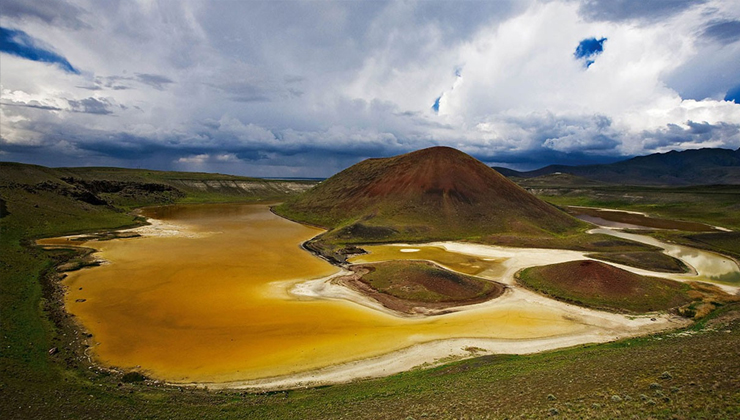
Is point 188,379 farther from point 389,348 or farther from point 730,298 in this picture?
point 730,298

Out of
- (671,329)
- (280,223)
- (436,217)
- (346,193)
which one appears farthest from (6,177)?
(671,329)

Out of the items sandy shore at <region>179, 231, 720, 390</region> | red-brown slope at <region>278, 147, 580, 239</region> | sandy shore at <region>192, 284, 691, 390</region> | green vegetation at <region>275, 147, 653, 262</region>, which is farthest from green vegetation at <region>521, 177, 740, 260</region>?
sandy shore at <region>192, 284, 691, 390</region>

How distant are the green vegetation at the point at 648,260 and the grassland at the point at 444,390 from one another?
26.6 meters

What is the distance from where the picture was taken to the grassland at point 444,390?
13523 millimetres

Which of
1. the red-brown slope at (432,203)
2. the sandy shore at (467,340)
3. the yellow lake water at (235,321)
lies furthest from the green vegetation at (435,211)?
the yellow lake water at (235,321)

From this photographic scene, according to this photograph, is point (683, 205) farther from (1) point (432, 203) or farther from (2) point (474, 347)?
(2) point (474, 347)

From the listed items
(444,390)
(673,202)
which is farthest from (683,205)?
(444,390)

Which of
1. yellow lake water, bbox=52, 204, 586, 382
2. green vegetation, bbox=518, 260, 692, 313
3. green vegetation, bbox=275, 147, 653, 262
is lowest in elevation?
yellow lake water, bbox=52, 204, 586, 382

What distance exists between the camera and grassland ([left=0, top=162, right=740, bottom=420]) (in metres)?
13.5

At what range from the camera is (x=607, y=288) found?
1446 inches

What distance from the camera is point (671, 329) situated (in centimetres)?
2847

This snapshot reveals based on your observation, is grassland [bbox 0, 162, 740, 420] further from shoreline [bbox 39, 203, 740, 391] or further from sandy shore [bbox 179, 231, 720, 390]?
sandy shore [bbox 179, 231, 720, 390]

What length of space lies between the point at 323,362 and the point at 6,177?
89.3 meters

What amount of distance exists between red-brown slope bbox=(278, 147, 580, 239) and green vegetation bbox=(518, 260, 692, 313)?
32091 millimetres
